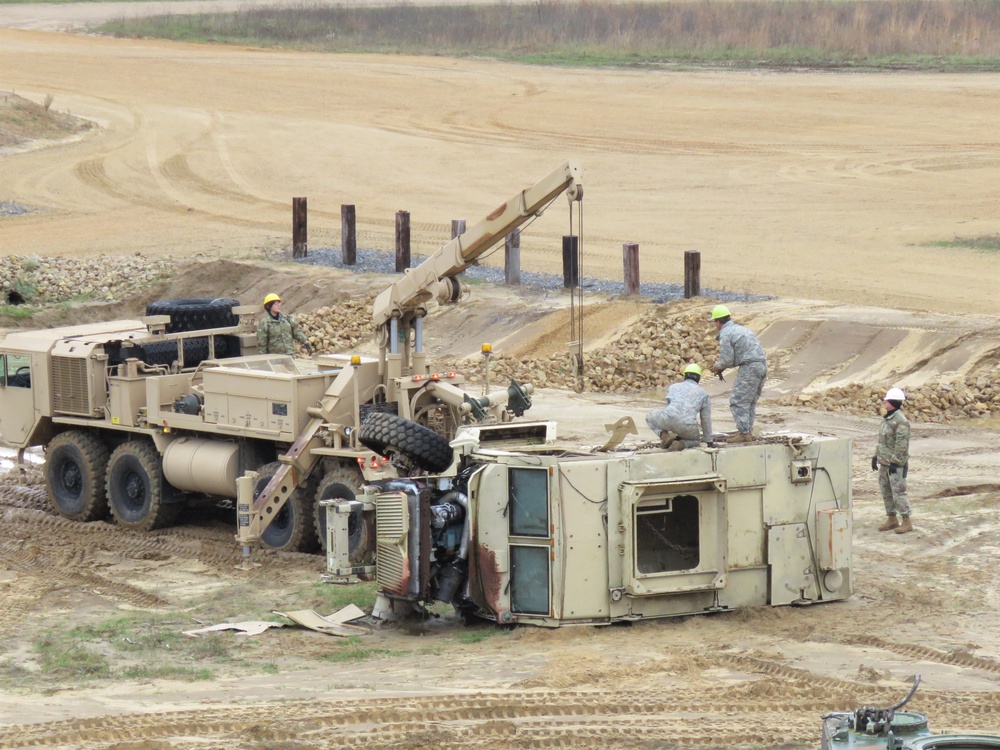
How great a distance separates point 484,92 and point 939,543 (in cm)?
3086

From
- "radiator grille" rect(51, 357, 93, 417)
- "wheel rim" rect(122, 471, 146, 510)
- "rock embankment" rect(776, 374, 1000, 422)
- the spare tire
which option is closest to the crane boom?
the spare tire

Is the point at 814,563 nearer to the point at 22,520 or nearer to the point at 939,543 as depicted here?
the point at 939,543

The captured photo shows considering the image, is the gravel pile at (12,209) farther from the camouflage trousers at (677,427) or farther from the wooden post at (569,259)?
the camouflage trousers at (677,427)

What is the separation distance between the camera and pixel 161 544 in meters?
18.0

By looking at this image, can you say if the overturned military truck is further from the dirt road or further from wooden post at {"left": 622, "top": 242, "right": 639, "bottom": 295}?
wooden post at {"left": 622, "top": 242, "right": 639, "bottom": 295}

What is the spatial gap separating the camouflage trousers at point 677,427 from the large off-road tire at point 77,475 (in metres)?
7.29

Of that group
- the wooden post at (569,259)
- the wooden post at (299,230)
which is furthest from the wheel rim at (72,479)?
the wooden post at (299,230)

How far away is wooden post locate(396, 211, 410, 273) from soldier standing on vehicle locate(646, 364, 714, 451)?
49.9 ft

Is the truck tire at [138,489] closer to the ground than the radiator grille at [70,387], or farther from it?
closer to the ground

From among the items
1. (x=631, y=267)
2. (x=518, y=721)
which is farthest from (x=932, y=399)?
(x=518, y=721)

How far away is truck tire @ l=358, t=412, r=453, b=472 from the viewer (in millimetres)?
14930

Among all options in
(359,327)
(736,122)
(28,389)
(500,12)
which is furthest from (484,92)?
(28,389)

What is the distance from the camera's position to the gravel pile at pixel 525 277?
26.2m

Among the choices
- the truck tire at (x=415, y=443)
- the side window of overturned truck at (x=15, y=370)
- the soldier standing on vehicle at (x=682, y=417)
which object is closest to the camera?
the soldier standing on vehicle at (x=682, y=417)
